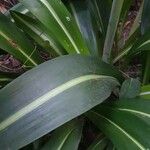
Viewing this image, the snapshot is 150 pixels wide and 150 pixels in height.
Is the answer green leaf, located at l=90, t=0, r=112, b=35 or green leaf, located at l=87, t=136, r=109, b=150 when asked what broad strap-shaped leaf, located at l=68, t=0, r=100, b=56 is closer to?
green leaf, located at l=90, t=0, r=112, b=35

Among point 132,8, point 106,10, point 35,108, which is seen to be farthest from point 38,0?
point 132,8

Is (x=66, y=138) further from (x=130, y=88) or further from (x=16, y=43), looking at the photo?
(x=16, y=43)

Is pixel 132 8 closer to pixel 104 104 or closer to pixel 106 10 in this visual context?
pixel 106 10

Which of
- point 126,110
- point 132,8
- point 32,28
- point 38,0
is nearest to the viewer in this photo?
point 126,110

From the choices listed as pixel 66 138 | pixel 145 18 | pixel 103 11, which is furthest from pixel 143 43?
pixel 66 138

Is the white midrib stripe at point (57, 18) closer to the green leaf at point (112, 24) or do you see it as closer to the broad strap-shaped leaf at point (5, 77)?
the green leaf at point (112, 24)

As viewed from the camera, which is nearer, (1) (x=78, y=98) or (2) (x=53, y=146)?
(1) (x=78, y=98)
